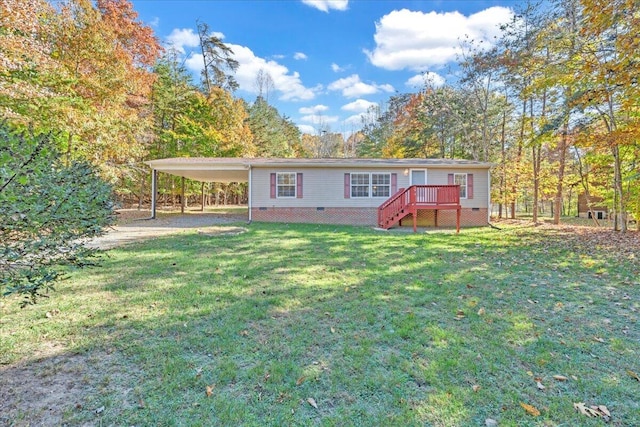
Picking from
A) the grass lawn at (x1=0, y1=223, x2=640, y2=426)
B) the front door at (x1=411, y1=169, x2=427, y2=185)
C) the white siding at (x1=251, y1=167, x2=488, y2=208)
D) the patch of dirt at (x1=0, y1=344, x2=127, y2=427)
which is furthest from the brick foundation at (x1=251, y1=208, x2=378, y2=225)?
the patch of dirt at (x1=0, y1=344, x2=127, y2=427)

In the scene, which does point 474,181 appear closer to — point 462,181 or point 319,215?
point 462,181

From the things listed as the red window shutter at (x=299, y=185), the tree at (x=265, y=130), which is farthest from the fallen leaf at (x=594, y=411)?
the tree at (x=265, y=130)

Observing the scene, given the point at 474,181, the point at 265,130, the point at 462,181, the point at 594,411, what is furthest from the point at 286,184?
the point at 265,130

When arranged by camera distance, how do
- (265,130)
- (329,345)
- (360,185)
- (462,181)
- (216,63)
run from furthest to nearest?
(265,130) → (216,63) → (462,181) → (360,185) → (329,345)

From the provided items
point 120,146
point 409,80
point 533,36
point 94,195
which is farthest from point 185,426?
point 409,80

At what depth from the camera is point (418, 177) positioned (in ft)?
46.9

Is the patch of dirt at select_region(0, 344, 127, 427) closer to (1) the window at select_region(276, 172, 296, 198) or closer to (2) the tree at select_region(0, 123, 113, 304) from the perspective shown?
(2) the tree at select_region(0, 123, 113, 304)

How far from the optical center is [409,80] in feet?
80.4

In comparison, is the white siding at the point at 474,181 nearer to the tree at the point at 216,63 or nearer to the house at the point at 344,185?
the house at the point at 344,185

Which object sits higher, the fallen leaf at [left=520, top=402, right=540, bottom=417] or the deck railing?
the deck railing

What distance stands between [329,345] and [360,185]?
11.7 metres

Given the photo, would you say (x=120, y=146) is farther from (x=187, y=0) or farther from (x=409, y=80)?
(x=409, y=80)

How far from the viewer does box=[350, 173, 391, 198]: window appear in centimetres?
1420

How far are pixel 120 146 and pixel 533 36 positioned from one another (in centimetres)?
1960
